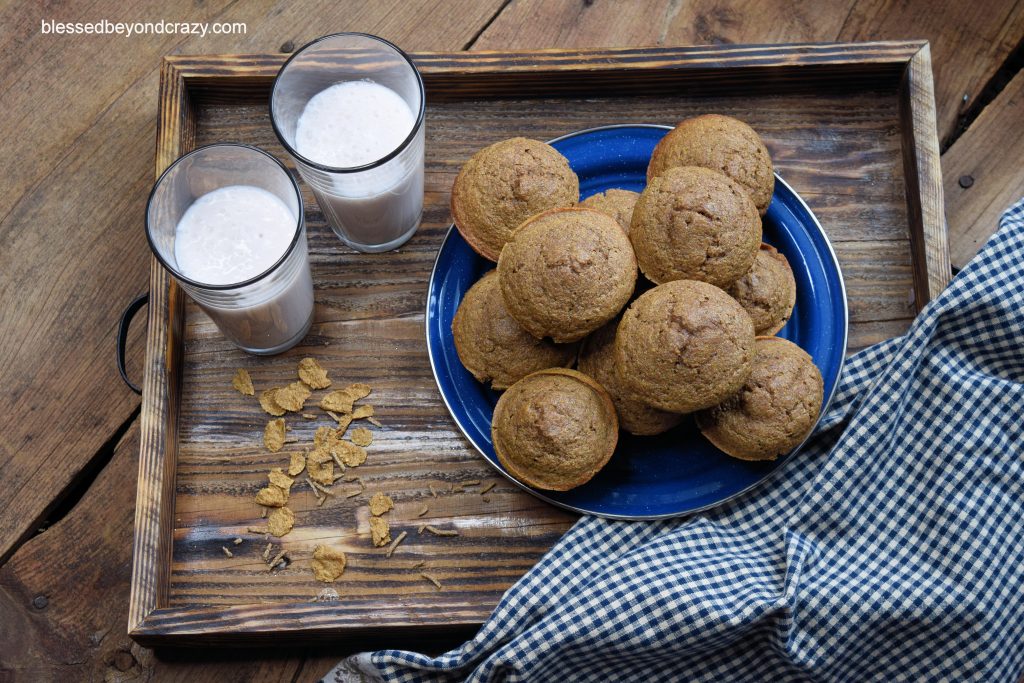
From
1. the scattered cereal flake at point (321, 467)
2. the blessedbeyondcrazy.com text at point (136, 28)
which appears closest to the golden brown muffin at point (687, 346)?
the scattered cereal flake at point (321, 467)

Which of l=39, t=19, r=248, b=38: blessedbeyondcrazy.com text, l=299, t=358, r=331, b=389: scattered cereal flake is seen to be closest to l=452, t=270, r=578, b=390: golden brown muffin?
l=299, t=358, r=331, b=389: scattered cereal flake

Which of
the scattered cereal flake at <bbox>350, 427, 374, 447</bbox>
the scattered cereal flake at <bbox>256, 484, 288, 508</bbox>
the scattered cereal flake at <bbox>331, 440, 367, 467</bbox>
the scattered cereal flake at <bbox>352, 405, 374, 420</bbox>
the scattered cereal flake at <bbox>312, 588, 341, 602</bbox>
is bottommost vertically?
the scattered cereal flake at <bbox>312, 588, 341, 602</bbox>

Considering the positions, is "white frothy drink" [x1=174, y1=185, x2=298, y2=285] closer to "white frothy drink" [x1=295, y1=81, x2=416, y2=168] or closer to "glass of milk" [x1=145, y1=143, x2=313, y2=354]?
"glass of milk" [x1=145, y1=143, x2=313, y2=354]

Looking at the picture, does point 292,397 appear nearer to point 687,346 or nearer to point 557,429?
point 557,429

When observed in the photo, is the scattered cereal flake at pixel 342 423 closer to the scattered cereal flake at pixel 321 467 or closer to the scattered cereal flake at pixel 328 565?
the scattered cereal flake at pixel 321 467

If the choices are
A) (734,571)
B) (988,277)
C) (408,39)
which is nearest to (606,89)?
(408,39)

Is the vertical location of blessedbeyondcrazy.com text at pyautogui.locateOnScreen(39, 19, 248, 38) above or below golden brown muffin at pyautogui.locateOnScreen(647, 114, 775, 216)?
below

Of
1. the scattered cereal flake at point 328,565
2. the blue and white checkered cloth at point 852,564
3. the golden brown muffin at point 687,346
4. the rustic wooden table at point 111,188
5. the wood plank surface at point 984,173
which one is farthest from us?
the wood plank surface at point 984,173

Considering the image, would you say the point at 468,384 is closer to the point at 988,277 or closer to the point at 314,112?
the point at 314,112
